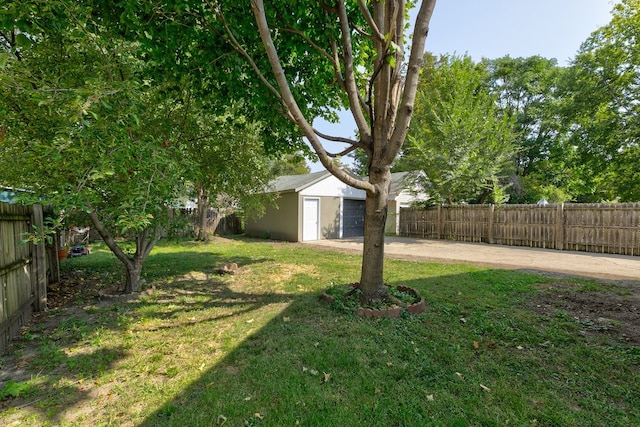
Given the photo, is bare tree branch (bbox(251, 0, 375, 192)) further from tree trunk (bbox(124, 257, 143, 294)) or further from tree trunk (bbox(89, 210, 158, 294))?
tree trunk (bbox(124, 257, 143, 294))

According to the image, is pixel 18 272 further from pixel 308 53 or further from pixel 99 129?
pixel 308 53

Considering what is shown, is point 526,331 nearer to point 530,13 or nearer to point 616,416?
point 616,416

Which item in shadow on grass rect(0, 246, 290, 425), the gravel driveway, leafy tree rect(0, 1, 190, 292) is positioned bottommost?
shadow on grass rect(0, 246, 290, 425)

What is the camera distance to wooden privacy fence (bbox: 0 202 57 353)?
345cm

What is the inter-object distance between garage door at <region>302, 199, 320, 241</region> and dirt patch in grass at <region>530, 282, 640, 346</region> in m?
10.4

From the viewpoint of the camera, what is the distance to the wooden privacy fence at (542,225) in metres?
9.78

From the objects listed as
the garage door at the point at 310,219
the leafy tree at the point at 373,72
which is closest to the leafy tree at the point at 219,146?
the leafy tree at the point at 373,72

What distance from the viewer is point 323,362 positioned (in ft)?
9.59

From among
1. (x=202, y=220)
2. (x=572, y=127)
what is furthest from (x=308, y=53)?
(x=572, y=127)

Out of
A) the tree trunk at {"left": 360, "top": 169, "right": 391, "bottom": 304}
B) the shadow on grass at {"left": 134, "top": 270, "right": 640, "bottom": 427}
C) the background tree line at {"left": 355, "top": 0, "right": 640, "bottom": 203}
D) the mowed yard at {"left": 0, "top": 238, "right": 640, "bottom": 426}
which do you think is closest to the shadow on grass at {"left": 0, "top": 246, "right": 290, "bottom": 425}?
the mowed yard at {"left": 0, "top": 238, "right": 640, "bottom": 426}

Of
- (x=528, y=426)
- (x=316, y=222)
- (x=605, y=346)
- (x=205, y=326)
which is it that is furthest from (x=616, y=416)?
(x=316, y=222)

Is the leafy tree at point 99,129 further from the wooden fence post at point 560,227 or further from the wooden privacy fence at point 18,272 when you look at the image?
the wooden fence post at point 560,227

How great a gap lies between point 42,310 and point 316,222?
11538mm

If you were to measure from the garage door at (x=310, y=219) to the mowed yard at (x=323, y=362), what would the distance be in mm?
9522
